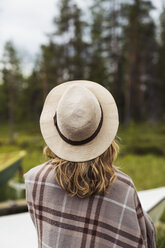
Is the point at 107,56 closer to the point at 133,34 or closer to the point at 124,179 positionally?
the point at 133,34

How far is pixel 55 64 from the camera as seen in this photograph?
15.6 m

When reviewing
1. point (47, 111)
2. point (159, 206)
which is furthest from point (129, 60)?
point (47, 111)

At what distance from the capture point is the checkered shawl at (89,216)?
41.6 inches

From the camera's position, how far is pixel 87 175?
1061 millimetres

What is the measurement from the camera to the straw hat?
39.1 inches

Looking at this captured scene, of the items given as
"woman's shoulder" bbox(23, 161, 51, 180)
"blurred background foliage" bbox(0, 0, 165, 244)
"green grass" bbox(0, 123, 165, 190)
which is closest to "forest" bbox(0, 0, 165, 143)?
"blurred background foliage" bbox(0, 0, 165, 244)

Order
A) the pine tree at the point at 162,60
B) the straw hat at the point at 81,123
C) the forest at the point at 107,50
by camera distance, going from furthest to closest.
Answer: the pine tree at the point at 162,60 < the forest at the point at 107,50 < the straw hat at the point at 81,123

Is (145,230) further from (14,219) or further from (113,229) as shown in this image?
(14,219)

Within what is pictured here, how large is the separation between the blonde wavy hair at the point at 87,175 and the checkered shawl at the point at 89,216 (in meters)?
0.04

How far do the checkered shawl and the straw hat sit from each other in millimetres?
168

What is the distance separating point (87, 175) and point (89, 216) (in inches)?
7.3

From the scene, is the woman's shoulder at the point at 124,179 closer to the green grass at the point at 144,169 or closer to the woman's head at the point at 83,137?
the woman's head at the point at 83,137

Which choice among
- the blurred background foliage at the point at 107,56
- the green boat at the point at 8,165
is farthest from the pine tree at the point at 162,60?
the green boat at the point at 8,165

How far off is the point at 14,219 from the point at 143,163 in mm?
5786
